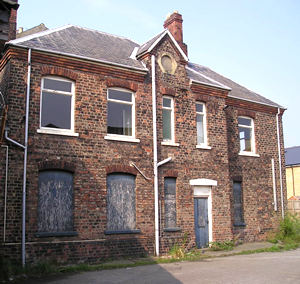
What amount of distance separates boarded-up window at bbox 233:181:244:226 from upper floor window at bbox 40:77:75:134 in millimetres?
8924

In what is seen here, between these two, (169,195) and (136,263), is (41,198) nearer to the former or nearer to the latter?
(136,263)

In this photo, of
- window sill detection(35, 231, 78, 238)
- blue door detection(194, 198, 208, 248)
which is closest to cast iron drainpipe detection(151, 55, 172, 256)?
blue door detection(194, 198, 208, 248)

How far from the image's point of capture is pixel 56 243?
13266mm

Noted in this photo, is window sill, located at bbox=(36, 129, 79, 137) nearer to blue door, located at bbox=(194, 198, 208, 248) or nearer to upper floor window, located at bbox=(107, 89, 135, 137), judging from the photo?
upper floor window, located at bbox=(107, 89, 135, 137)

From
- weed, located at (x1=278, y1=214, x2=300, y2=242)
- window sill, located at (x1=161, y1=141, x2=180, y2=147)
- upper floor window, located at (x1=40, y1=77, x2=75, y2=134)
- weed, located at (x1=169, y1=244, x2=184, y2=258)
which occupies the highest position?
upper floor window, located at (x1=40, y1=77, x2=75, y2=134)

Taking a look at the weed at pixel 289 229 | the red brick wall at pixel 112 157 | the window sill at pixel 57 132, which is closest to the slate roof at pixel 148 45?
the red brick wall at pixel 112 157

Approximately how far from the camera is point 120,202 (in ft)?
49.5

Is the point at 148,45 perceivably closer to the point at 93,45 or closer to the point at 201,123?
the point at 93,45

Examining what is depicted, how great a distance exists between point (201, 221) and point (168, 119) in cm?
457

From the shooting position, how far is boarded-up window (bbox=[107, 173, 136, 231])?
14859 mm

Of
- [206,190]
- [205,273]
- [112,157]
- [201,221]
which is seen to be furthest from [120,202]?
[205,273]

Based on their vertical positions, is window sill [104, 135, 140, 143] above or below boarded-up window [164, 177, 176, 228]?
above

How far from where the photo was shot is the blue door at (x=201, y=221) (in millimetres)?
17094

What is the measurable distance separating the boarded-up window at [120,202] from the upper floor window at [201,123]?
4146 mm
